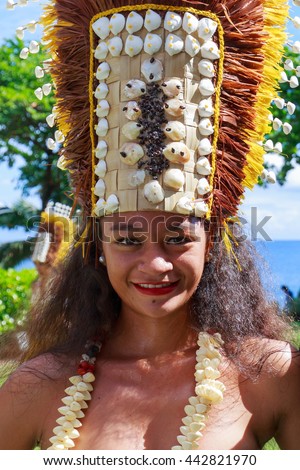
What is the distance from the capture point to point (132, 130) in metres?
2.60

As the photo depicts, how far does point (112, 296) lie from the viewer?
2.99m

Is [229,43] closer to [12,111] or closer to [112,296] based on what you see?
[112,296]

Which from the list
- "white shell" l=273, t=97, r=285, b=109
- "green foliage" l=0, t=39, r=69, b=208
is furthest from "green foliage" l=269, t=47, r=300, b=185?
→ "white shell" l=273, t=97, r=285, b=109

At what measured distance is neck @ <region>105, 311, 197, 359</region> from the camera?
2.79 m

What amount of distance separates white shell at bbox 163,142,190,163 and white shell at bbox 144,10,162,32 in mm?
409

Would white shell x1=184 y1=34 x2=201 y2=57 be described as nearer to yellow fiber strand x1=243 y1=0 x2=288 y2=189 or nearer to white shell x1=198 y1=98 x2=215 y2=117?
white shell x1=198 y1=98 x2=215 y2=117

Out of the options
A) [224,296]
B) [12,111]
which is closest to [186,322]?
[224,296]

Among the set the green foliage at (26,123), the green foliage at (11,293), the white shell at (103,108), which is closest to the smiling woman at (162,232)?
the white shell at (103,108)

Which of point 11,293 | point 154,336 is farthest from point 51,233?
point 154,336

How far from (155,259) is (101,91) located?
0.64 metres

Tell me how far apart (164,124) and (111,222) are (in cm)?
40

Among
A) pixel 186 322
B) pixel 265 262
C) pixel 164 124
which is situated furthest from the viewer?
pixel 265 262

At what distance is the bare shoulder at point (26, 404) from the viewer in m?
2.73

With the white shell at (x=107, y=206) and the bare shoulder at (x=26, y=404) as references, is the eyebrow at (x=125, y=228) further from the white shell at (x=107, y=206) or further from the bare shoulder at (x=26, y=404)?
the bare shoulder at (x=26, y=404)
